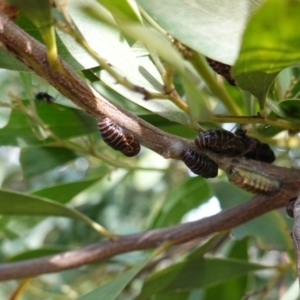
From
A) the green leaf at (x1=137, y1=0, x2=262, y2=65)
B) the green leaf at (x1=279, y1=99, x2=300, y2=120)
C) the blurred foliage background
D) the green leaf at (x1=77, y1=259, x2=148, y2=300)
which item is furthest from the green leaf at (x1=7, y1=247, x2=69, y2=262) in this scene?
the green leaf at (x1=137, y1=0, x2=262, y2=65)

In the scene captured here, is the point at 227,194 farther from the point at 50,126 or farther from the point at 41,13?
the point at 41,13

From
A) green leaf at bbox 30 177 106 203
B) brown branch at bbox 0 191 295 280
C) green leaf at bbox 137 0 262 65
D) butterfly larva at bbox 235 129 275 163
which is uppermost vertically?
green leaf at bbox 137 0 262 65

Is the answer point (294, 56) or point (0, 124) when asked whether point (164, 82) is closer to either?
point (294, 56)

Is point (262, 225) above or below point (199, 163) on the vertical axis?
below

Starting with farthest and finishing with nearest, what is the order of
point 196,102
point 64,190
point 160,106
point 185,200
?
point 185,200, point 64,190, point 160,106, point 196,102

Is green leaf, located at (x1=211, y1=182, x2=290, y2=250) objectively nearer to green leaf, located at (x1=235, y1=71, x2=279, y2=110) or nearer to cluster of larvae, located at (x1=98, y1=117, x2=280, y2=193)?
cluster of larvae, located at (x1=98, y1=117, x2=280, y2=193)

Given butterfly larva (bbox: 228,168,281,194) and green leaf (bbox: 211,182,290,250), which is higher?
butterfly larva (bbox: 228,168,281,194)

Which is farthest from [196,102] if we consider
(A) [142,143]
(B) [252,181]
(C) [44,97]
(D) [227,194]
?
(D) [227,194]

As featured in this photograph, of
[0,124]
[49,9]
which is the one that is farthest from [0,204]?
[49,9]
